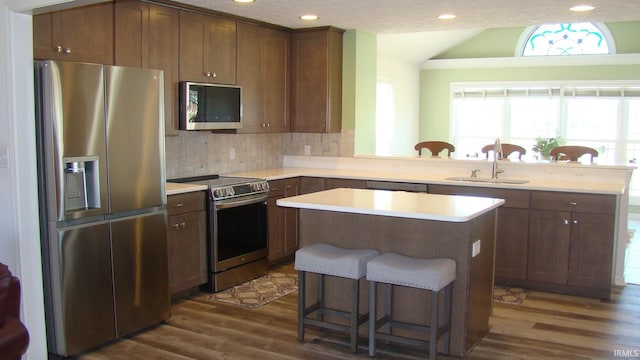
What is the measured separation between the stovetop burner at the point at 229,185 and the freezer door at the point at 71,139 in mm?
1229

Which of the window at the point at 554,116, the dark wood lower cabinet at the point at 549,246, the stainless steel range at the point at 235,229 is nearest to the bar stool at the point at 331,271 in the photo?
the stainless steel range at the point at 235,229

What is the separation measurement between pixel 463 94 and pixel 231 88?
6.21 metres

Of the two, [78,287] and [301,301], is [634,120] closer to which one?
[301,301]

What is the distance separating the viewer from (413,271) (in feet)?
10.5

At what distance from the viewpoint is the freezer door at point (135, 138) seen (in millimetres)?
3623

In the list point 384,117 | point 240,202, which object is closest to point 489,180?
point 240,202

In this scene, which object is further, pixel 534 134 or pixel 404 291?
pixel 534 134

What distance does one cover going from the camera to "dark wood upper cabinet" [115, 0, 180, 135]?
4.27m

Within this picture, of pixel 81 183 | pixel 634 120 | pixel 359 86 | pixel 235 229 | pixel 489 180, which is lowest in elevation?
pixel 235 229

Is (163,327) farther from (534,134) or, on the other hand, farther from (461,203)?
(534,134)

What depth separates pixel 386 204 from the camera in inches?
143

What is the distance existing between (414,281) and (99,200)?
1873 millimetres

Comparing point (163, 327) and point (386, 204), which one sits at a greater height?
point (386, 204)

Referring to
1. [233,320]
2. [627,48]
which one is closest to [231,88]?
[233,320]
